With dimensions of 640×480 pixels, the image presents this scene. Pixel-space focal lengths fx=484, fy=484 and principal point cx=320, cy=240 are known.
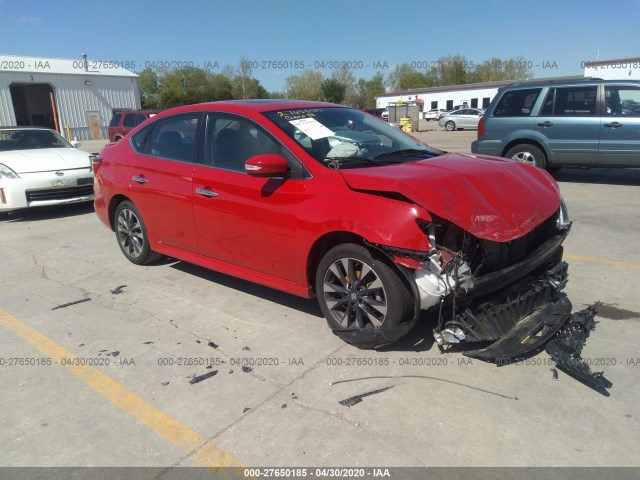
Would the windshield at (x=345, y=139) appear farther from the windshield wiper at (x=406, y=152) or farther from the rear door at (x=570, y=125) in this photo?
the rear door at (x=570, y=125)

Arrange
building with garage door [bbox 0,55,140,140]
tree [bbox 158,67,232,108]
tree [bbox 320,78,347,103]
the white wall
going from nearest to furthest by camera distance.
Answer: the white wall
building with garage door [bbox 0,55,140,140]
tree [bbox 158,67,232,108]
tree [bbox 320,78,347,103]

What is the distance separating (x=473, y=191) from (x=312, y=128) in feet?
4.67

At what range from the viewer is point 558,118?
8969 mm

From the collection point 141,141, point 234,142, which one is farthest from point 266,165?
point 141,141

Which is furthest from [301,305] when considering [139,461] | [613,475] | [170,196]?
[613,475]

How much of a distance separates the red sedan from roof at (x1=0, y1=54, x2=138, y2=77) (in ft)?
110

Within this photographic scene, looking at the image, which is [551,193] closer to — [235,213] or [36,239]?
[235,213]

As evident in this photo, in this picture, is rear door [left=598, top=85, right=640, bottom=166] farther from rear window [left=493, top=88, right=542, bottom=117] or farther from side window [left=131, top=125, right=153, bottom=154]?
side window [left=131, top=125, right=153, bottom=154]

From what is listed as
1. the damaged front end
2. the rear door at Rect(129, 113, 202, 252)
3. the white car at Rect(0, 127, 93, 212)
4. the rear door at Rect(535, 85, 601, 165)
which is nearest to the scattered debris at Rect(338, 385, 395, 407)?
the damaged front end

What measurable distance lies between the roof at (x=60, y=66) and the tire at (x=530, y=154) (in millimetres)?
32651

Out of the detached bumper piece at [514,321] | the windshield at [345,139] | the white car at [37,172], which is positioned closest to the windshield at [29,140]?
the white car at [37,172]

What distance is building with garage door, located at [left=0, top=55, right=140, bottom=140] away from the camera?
31.1m

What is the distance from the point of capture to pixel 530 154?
366 inches

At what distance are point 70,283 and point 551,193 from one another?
472 centimetres
